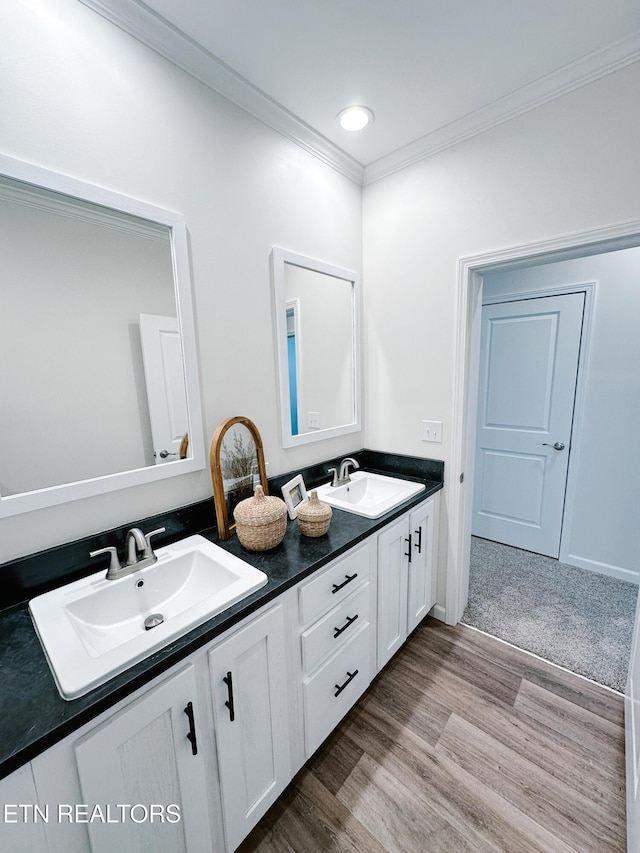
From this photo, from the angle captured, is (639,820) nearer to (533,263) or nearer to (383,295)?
(533,263)

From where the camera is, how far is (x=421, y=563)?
183 cm

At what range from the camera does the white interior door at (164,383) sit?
123 cm

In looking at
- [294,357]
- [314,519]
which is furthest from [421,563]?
[294,357]

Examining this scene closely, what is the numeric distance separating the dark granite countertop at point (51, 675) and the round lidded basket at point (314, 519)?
0.07 metres

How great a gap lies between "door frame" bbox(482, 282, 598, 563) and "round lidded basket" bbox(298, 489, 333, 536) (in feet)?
6.89

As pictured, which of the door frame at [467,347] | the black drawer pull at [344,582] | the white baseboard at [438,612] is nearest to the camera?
the black drawer pull at [344,582]

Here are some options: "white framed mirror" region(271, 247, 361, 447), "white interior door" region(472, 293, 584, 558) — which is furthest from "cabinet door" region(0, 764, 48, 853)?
"white interior door" region(472, 293, 584, 558)

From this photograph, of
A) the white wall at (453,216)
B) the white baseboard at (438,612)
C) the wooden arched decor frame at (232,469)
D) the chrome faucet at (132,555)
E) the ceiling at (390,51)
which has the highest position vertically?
the ceiling at (390,51)

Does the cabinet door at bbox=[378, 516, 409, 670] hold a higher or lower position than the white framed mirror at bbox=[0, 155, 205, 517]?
lower

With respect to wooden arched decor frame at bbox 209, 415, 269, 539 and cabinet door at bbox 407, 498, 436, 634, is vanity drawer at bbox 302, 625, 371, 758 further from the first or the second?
wooden arched decor frame at bbox 209, 415, 269, 539

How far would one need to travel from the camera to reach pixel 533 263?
5.36 ft

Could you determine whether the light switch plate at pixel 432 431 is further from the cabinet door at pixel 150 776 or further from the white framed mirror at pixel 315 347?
the cabinet door at pixel 150 776

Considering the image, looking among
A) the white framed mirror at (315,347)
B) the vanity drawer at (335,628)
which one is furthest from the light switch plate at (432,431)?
the vanity drawer at (335,628)

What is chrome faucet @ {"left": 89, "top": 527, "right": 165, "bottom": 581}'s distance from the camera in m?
1.07
